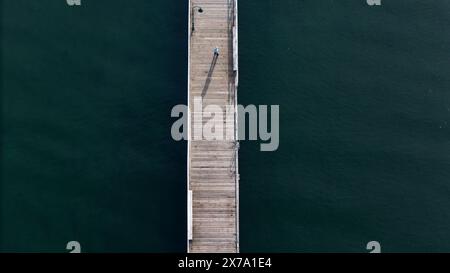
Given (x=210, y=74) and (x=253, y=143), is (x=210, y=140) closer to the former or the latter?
(x=253, y=143)

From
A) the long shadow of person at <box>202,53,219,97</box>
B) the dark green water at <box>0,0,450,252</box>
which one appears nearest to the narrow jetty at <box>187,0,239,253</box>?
the long shadow of person at <box>202,53,219,97</box>

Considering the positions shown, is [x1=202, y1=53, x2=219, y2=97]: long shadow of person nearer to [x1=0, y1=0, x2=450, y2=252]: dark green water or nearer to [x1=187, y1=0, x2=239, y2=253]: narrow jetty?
[x1=187, y1=0, x2=239, y2=253]: narrow jetty

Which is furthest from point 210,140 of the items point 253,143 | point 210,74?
point 210,74

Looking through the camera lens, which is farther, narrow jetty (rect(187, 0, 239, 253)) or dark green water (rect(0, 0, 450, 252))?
dark green water (rect(0, 0, 450, 252))

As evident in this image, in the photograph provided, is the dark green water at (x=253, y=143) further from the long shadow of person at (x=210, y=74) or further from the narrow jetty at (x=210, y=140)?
the long shadow of person at (x=210, y=74)

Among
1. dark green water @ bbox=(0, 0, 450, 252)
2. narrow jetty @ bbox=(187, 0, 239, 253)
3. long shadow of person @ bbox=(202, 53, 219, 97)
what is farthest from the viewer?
dark green water @ bbox=(0, 0, 450, 252)

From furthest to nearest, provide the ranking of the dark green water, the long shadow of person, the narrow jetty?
the dark green water < the long shadow of person < the narrow jetty
